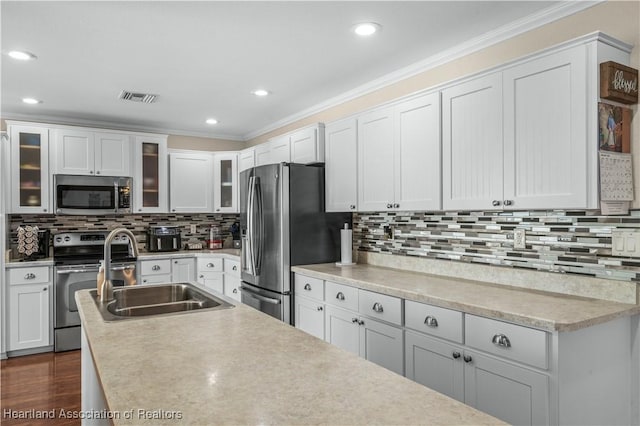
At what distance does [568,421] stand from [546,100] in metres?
1.49

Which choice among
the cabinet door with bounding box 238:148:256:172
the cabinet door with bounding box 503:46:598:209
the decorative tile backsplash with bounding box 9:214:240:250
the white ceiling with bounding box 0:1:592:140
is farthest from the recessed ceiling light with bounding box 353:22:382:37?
the decorative tile backsplash with bounding box 9:214:240:250

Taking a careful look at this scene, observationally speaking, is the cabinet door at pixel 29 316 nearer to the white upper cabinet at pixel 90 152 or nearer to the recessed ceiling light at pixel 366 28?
the white upper cabinet at pixel 90 152

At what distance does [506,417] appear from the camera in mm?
1962

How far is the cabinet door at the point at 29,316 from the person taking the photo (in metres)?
4.28

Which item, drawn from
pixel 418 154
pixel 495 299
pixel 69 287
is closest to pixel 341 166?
pixel 418 154

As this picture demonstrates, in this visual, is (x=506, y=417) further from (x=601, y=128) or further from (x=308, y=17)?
(x=308, y=17)

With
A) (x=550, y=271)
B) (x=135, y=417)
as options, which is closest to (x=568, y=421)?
(x=550, y=271)

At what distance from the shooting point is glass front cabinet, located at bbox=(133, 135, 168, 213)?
5.19 m

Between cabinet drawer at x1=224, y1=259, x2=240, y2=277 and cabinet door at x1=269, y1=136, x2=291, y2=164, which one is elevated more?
cabinet door at x1=269, y1=136, x2=291, y2=164

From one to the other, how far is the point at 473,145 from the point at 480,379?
131 cm

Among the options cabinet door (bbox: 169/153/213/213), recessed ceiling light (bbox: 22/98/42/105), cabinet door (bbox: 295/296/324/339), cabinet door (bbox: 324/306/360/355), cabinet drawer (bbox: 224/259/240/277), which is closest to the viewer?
cabinet door (bbox: 324/306/360/355)

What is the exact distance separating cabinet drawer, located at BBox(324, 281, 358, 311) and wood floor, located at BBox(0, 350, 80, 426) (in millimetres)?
1941

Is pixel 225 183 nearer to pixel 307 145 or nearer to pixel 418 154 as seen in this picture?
pixel 307 145

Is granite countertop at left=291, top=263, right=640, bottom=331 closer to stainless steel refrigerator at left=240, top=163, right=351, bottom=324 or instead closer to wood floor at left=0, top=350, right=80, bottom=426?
stainless steel refrigerator at left=240, top=163, right=351, bottom=324
